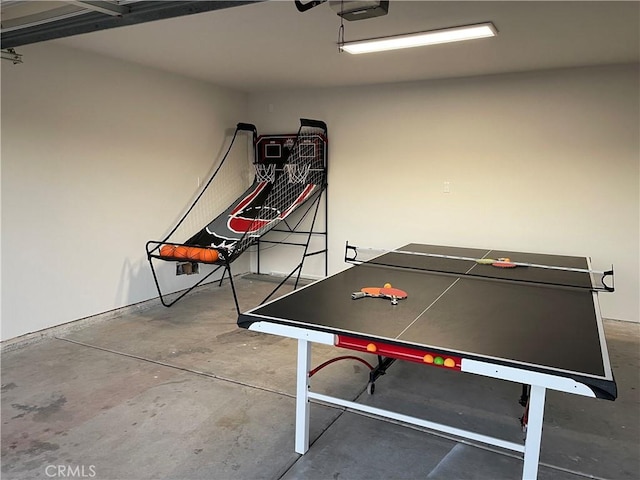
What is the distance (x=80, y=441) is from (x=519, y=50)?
4.34 metres

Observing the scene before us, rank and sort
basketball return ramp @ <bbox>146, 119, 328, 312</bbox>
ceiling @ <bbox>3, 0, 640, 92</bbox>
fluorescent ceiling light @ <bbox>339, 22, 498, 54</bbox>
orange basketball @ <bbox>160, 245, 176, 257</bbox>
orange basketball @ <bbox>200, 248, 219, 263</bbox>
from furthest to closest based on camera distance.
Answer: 1. basketball return ramp @ <bbox>146, 119, 328, 312</bbox>
2. orange basketball @ <bbox>160, 245, 176, 257</bbox>
3. orange basketball @ <bbox>200, 248, 219, 263</bbox>
4. fluorescent ceiling light @ <bbox>339, 22, 498, 54</bbox>
5. ceiling @ <bbox>3, 0, 640, 92</bbox>

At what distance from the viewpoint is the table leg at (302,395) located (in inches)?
89.3

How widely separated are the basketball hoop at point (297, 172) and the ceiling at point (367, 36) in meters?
1.12

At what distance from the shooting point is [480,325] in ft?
6.87

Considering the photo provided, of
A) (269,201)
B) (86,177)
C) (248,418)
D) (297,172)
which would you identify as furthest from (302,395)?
(297,172)

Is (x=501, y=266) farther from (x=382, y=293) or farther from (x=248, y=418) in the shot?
(x=248, y=418)

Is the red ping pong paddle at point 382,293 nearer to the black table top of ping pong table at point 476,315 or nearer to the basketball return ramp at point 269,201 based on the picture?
the black table top of ping pong table at point 476,315

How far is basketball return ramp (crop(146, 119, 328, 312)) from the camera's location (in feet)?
16.4

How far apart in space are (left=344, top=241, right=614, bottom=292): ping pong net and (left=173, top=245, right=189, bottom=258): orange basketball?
171cm

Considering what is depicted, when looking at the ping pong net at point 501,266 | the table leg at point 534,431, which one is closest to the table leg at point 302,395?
the table leg at point 534,431

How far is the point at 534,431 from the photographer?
1.79 metres

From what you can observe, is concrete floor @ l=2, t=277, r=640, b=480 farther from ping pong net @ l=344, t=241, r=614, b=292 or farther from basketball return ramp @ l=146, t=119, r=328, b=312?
basketball return ramp @ l=146, t=119, r=328, b=312

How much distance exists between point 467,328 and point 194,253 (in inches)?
119

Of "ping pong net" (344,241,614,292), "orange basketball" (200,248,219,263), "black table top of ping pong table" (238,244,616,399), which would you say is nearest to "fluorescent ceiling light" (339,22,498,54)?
"ping pong net" (344,241,614,292)
